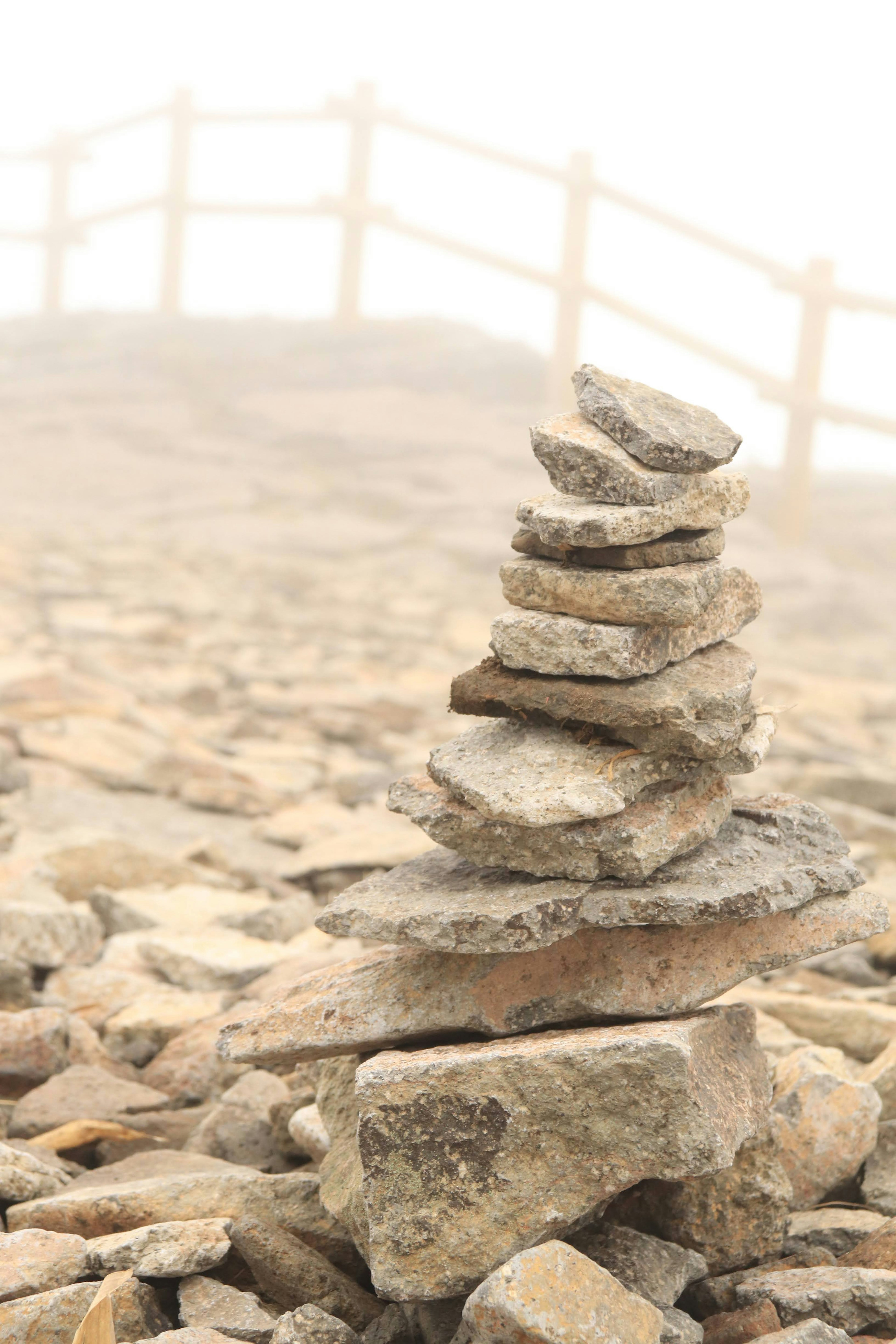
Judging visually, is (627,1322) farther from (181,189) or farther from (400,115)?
(181,189)

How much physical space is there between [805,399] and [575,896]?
1214 centimetres

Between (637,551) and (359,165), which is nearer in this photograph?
(637,551)

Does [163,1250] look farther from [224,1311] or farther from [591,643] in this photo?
[591,643]

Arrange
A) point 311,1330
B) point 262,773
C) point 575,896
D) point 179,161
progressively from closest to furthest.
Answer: point 311,1330
point 575,896
point 262,773
point 179,161

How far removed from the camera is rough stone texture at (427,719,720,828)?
2.17 m

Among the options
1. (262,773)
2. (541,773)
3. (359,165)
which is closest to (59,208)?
(359,165)

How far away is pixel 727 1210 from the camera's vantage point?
2324 mm

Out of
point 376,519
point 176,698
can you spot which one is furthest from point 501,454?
point 176,698

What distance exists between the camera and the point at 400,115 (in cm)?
1450

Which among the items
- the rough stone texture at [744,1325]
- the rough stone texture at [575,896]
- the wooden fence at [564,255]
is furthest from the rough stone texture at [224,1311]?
the wooden fence at [564,255]

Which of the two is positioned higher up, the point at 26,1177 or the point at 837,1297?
the point at 837,1297

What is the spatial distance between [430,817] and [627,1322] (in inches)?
34.0

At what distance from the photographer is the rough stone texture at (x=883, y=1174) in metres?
2.58

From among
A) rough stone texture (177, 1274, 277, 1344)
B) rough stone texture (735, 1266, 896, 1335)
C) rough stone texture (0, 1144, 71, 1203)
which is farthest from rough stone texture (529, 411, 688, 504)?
rough stone texture (0, 1144, 71, 1203)
